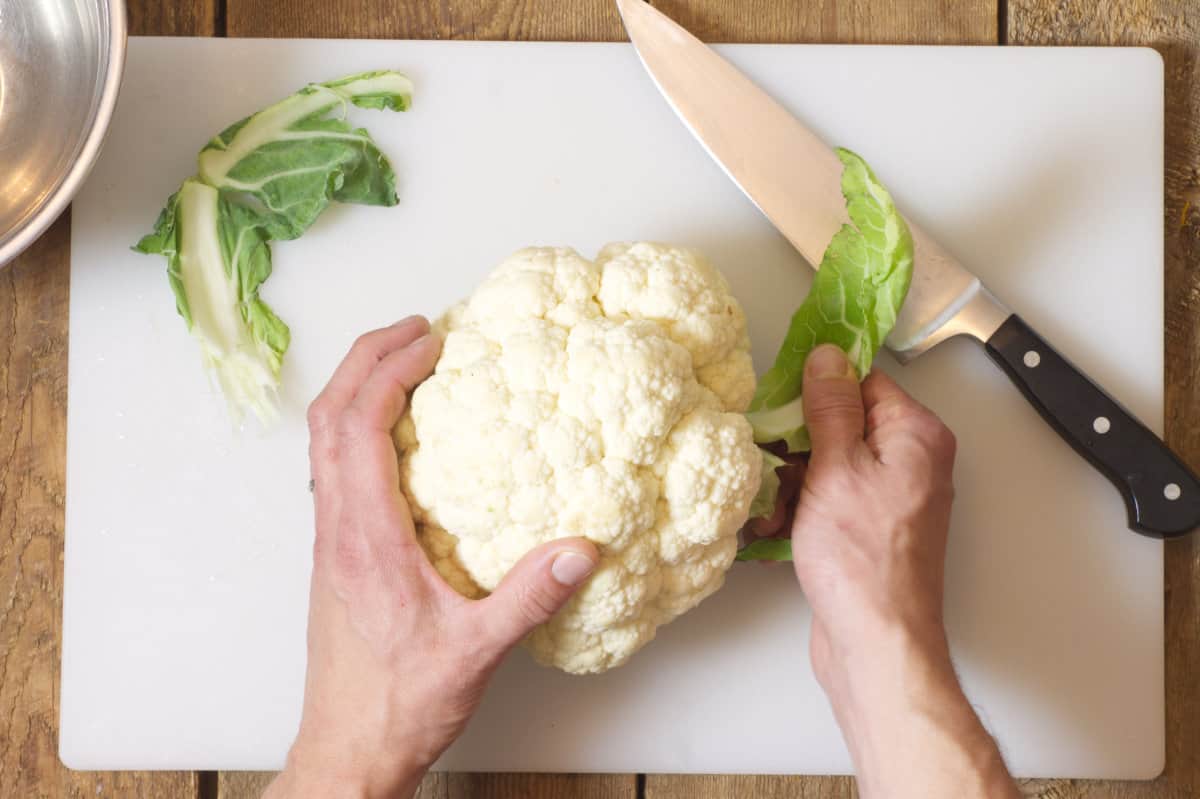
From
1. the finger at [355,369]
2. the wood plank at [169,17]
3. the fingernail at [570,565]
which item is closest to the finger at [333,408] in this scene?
the finger at [355,369]

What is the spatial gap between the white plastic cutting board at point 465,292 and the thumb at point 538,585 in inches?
11.3

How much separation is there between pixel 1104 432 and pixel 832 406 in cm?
36

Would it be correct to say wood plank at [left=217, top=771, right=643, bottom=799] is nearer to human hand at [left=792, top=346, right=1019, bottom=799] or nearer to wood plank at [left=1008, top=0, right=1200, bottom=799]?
human hand at [left=792, top=346, right=1019, bottom=799]

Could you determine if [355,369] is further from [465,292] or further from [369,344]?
[465,292]

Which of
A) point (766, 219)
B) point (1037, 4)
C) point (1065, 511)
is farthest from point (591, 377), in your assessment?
point (1037, 4)

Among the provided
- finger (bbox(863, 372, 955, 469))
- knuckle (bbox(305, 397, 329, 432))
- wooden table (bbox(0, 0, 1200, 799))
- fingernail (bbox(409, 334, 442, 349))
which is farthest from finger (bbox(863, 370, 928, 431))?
knuckle (bbox(305, 397, 329, 432))

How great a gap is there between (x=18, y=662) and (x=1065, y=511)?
128cm

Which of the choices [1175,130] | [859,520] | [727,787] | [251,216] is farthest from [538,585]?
[1175,130]

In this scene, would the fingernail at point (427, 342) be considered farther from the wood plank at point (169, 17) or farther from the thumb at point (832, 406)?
the wood plank at point (169, 17)

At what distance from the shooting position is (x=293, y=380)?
1.26m

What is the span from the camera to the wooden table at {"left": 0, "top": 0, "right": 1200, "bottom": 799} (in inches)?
50.4

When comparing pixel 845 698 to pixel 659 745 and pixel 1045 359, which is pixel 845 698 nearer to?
pixel 659 745

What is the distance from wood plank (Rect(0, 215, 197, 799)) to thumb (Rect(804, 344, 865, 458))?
0.86m

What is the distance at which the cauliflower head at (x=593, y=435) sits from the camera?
3.20ft
